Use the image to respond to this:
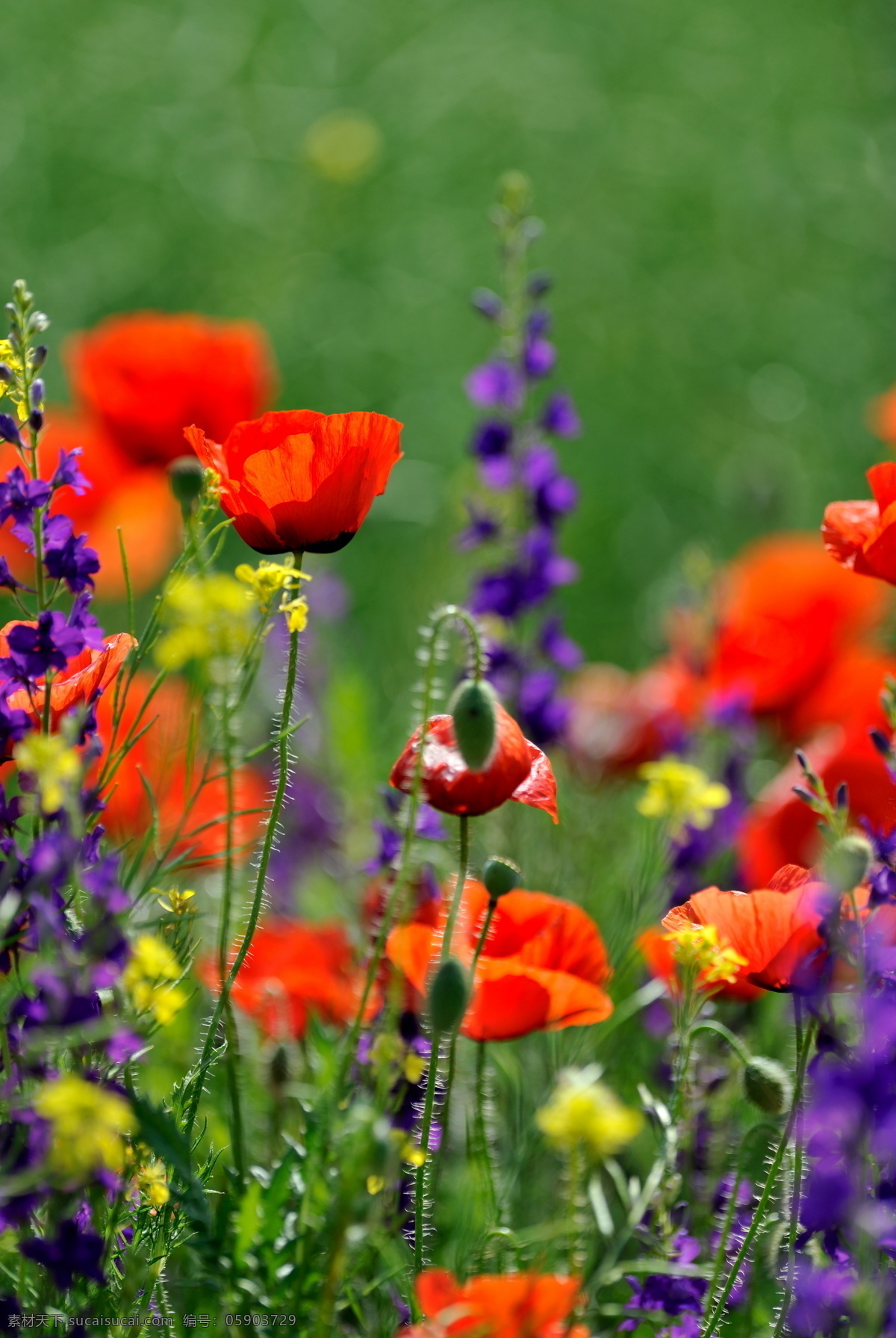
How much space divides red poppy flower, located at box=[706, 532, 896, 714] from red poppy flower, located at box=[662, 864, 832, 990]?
771 mm

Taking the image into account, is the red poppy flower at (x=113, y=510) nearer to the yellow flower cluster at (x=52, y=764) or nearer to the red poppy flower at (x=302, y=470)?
the red poppy flower at (x=302, y=470)

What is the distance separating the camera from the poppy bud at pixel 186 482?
34.4 inches

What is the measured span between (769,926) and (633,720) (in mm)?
849

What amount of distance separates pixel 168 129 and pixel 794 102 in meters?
1.60

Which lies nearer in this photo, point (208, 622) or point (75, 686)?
point (208, 622)

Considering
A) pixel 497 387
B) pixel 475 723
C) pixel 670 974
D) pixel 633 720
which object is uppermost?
pixel 475 723

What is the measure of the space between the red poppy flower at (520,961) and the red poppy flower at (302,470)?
0.72 ft

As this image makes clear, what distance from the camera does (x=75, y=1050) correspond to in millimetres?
624

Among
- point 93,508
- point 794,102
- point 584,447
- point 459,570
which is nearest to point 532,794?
point 459,570

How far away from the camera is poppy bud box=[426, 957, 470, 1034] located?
25.8 inches

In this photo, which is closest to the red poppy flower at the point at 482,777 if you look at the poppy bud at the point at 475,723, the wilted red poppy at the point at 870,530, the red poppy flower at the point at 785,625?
the poppy bud at the point at 475,723

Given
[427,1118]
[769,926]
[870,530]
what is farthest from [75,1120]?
[870,530]

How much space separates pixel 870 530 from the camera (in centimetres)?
88

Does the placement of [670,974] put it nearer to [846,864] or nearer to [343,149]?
[846,864]
